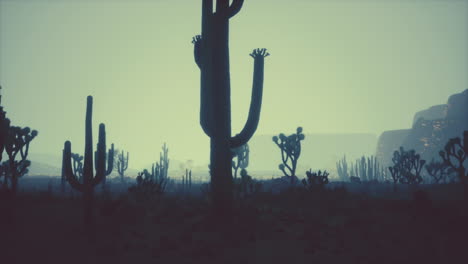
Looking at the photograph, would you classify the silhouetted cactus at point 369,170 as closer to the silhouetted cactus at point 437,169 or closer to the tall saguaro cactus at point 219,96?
the silhouetted cactus at point 437,169

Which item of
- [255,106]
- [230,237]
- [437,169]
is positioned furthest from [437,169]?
[230,237]

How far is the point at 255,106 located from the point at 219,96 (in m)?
0.92

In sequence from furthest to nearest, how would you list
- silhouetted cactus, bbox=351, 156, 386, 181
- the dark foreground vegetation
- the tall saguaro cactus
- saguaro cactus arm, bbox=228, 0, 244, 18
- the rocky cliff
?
the rocky cliff, silhouetted cactus, bbox=351, 156, 386, 181, saguaro cactus arm, bbox=228, 0, 244, 18, the tall saguaro cactus, the dark foreground vegetation

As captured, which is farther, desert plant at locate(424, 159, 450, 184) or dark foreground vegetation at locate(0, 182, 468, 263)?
desert plant at locate(424, 159, 450, 184)

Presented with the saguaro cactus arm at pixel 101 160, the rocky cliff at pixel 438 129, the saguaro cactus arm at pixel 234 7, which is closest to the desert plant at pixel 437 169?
the saguaro cactus arm at pixel 234 7

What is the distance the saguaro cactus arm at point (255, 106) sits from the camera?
6.66 m

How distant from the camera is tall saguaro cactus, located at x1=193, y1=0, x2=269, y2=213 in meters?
6.27

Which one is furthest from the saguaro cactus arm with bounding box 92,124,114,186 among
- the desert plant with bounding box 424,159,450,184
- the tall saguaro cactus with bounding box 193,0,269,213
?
the desert plant with bounding box 424,159,450,184

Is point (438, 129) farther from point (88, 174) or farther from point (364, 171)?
point (88, 174)

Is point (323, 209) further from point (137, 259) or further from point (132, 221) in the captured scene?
point (137, 259)

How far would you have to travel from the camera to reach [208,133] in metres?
6.41

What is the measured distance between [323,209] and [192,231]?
19.0ft

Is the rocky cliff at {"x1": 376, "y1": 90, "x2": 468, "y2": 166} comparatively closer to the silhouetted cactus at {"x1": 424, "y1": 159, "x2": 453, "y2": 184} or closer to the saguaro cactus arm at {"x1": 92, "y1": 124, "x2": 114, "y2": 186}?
the silhouetted cactus at {"x1": 424, "y1": 159, "x2": 453, "y2": 184}

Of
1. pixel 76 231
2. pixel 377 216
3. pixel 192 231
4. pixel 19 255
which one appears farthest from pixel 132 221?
pixel 377 216
